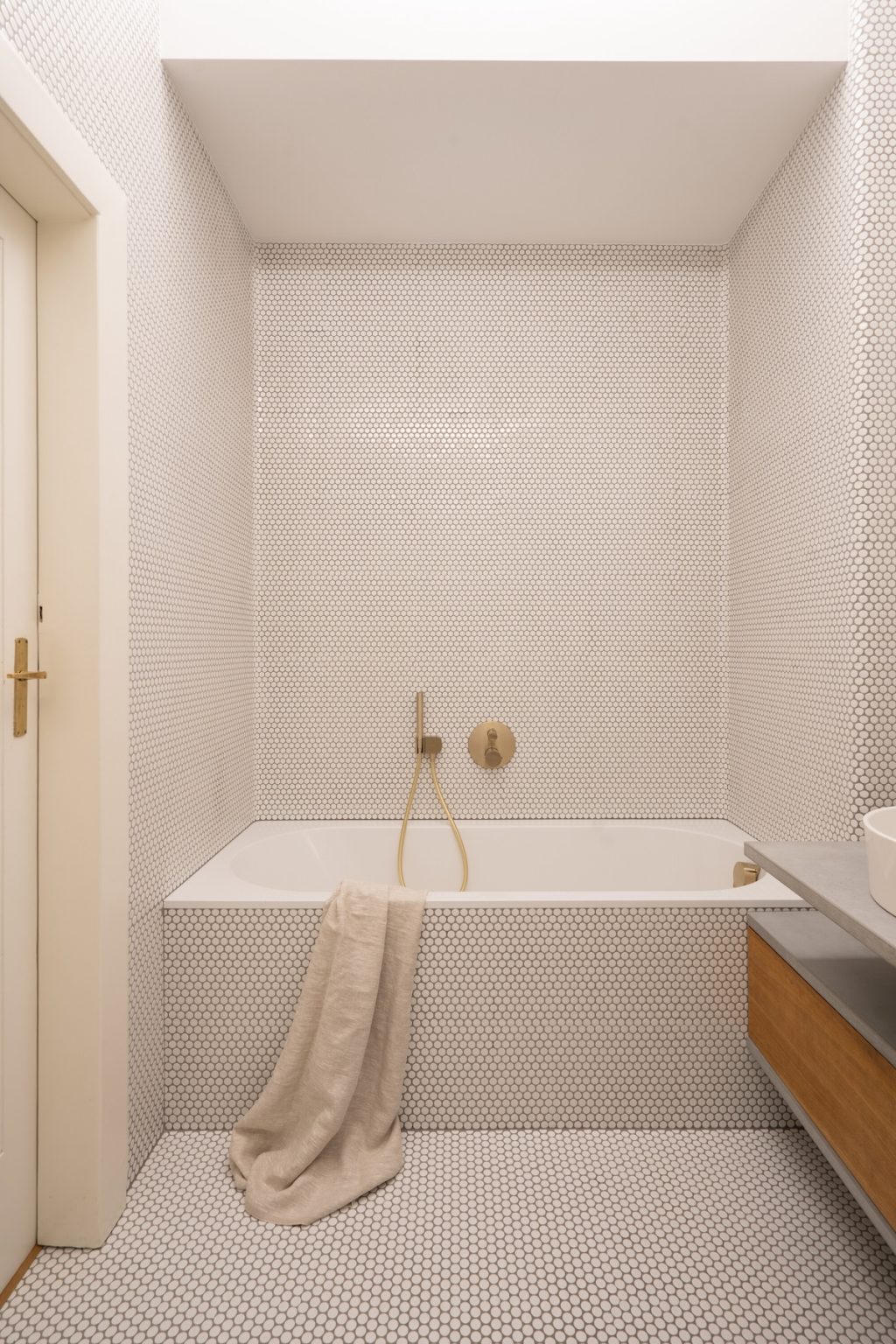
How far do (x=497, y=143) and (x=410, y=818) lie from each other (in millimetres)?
2015

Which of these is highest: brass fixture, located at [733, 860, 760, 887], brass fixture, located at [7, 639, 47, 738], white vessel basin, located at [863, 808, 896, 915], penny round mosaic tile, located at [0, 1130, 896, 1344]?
brass fixture, located at [7, 639, 47, 738]

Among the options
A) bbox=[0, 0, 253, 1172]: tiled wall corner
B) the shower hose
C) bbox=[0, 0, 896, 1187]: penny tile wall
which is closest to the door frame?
bbox=[0, 0, 253, 1172]: tiled wall corner

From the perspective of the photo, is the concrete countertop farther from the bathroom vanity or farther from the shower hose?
the shower hose

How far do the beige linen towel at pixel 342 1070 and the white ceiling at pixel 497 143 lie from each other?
6.31 ft

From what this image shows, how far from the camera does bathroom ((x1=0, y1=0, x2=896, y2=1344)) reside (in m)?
1.30

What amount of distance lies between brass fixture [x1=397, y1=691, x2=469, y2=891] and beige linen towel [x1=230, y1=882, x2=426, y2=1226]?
2.43 feet

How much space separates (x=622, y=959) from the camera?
5.49ft

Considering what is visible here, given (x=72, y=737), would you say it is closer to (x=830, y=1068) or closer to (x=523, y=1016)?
(x=523, y=1016)

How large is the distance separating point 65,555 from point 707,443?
6.81 ft

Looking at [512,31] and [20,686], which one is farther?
[512,31]

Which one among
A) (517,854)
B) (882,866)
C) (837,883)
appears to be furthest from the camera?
(517,854)

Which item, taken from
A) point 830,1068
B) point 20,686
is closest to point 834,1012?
point 830,1068

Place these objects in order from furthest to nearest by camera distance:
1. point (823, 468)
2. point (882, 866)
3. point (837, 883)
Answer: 1. point (823, 468)
2. point (837, 883)
3. point (882, 866)

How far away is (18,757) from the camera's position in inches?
51.4
